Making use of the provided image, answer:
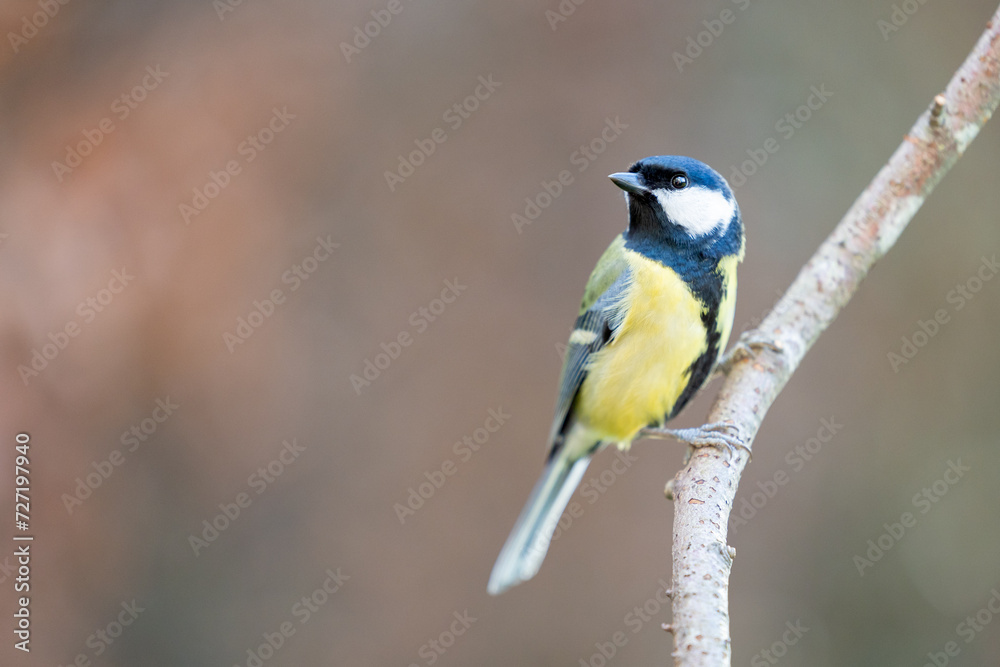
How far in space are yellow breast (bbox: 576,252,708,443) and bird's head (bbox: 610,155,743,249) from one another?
0.37 feet

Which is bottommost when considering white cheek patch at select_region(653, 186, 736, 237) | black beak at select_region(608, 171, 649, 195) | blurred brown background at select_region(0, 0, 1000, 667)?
blurred brown background at select_region(0, 0, 1000, 667)

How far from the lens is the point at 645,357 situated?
2.42m

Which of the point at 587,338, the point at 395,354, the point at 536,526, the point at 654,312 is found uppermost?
the point at 654,312

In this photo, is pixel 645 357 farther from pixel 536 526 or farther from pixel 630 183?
pixel 536 526

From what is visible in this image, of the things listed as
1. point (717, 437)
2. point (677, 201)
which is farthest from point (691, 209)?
point (717, 437)

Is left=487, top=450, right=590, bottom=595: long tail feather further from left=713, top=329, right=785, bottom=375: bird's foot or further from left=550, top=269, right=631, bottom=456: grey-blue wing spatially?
left=713, top=329, right=785, bottom=375: bird's foot

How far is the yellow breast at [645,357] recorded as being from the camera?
93.2 inches

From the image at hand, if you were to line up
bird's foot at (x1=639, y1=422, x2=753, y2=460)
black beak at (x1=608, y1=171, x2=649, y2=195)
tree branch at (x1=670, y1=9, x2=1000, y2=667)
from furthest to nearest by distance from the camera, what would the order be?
black beak at (x1=608, y1=171, x2=649, y2=195) → tree branch at (x1=670, y1=9, x2=1000, y2=667) → bird's foot at (x1=639, y1=422, x2=753, y2=460)

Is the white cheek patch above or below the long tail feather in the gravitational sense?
above

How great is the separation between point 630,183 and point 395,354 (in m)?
1.79

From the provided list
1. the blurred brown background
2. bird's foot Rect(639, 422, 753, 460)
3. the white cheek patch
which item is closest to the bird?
the white cheek patch

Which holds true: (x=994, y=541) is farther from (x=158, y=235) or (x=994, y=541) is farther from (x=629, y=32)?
(x=158, y=235)

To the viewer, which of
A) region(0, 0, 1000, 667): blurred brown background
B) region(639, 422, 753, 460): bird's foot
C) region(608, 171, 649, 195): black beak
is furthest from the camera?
region(0, 0, 1000, 667): blurred brown background

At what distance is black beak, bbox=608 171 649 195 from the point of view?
7.91 feet
